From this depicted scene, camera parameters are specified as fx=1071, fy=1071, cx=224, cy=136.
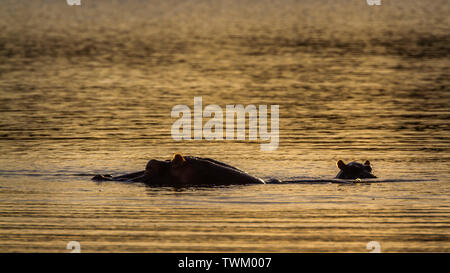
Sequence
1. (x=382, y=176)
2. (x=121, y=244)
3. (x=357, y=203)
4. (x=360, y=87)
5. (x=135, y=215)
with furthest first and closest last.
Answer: (x=360, y=87) → (x=382, y=176) → (x=357, y=203) → (x=135, y=215) → (x=121, y=244)

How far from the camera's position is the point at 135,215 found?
1639cm

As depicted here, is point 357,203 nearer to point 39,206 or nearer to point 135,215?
point 135,215

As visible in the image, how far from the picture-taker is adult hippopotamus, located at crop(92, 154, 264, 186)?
63.0 ft

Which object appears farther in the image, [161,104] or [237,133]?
[161,104]

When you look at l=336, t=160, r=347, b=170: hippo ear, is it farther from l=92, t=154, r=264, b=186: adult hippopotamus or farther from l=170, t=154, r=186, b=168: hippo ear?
l=170, t=154, r=186, b=168: hippo ear

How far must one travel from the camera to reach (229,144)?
79.3 ft

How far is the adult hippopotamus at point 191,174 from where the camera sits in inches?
755

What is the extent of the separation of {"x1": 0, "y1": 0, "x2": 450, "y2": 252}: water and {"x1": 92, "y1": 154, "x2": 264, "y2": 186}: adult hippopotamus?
477 mm
